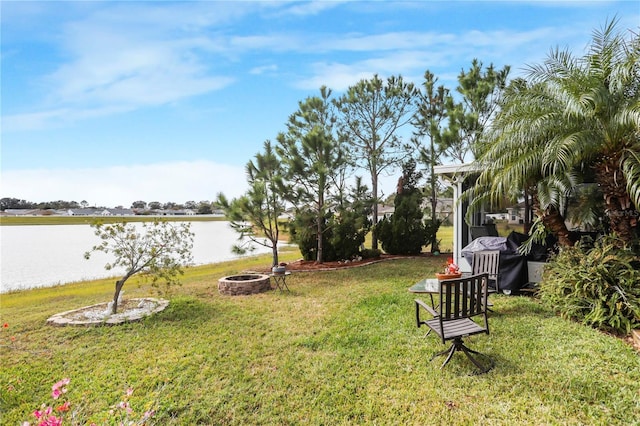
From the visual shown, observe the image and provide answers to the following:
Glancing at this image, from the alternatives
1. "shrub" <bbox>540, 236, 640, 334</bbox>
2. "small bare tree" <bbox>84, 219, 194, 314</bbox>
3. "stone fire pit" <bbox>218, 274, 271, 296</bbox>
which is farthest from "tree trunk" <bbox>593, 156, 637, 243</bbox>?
"small bare tree" <bbox>84, 219, 194, 314</bbox>

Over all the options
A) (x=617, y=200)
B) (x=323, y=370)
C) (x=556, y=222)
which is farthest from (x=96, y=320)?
(x=617, y=200)

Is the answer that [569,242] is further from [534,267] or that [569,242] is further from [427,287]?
[427,287]

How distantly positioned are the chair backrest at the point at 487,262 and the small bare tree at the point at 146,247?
5.25m

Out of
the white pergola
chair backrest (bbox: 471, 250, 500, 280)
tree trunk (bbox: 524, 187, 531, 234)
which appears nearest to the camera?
chair backrest (bbox: 471, 250, 500, 280)

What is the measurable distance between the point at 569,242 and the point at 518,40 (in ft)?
14.9

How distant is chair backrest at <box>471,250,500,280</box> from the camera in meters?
6.00

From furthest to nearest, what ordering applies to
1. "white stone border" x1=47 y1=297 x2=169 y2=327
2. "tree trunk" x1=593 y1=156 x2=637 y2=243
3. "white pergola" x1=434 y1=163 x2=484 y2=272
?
"white pergola" x1=434 y1=163 x2=484 y2=272 → "white stone border" x1=47 y1=297 x2=169 y2=327 → "tree trunk" x1=593 y1=156 x2=637 y2=243

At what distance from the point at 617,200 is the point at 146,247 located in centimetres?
767

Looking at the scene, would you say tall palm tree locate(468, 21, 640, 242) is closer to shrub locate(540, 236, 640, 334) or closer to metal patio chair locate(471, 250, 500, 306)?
shrub locate(540, 236, 640, 334)

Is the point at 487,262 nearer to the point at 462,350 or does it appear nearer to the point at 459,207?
the point at 459,207

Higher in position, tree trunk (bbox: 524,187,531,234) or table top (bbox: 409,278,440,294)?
tree trunk (bbox: 524,187,531,234)

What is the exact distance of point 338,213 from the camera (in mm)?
11273

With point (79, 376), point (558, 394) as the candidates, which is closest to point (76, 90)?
point (79, 376)

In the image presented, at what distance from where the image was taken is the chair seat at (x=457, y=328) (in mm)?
3455
